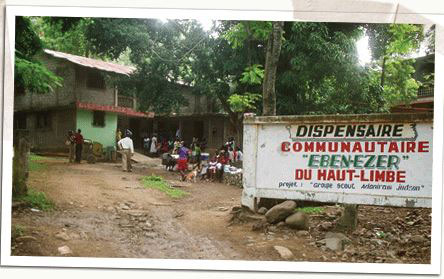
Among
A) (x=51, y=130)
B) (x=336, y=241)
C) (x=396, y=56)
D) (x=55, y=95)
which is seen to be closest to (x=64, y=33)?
(x=55, y=95)

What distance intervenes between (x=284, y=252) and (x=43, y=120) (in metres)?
3.07

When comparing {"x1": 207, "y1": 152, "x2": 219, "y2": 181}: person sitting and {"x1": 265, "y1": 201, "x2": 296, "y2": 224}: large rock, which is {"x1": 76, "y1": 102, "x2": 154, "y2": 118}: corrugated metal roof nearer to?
{"x1": 207, "y1": 152, "x2": 219, "y2": 181}: person sitting

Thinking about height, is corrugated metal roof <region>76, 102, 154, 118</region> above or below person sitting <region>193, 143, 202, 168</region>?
above

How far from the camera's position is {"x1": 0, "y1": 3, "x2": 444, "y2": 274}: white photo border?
363 cm

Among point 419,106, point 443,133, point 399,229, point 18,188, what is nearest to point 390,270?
point 399,229

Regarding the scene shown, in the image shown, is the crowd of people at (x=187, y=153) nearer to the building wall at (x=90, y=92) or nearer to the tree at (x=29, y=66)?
the building wall at (x=90, y=92)

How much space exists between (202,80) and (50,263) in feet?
8.56

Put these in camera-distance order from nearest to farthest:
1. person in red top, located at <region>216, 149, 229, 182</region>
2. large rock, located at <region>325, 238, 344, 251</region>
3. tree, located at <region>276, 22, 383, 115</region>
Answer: large rock, located at <region>325, 238, 344, 251</region>
tree, located at <region>276, 22, 383, 115</region>
person in red top, located at <region>216, 149, 229, 182</region>

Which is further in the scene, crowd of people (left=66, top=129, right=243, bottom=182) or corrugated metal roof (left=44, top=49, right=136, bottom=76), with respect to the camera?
crowd of people (left=66, top=129, right=243, bottom=182)

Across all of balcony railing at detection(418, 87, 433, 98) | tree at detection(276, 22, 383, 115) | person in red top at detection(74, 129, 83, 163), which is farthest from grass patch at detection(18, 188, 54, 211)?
balcony railing at detection(418, 87, 433, 98)

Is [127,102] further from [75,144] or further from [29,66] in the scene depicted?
[29,66]

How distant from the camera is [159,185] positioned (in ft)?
13.6

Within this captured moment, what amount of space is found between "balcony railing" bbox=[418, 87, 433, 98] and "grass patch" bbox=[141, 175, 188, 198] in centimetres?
303

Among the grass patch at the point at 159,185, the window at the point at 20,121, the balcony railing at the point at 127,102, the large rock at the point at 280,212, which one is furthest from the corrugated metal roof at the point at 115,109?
the large rock at the point at 280,212
